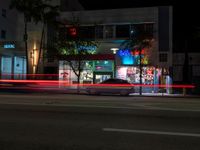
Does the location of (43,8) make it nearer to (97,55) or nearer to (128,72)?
(97,55)

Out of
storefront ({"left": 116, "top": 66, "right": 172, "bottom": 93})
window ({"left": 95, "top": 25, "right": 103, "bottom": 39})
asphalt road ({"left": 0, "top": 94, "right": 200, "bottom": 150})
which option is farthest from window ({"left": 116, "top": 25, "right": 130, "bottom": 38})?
asphalt road ({"left": 0, "top": 94, "right": 200, "bottom": 150})

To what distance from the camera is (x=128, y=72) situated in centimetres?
3612

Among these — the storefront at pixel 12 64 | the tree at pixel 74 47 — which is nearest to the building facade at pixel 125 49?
the tree at pixel 74 47

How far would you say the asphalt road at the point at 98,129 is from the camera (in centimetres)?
806

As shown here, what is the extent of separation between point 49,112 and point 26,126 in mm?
2795

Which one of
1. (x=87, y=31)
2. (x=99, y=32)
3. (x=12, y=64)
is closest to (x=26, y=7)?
(x=87, y=31)

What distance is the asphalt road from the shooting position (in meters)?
8.06

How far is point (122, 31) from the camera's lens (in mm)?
37438

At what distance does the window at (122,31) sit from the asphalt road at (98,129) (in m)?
23.7

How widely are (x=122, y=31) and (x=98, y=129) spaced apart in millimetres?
28248

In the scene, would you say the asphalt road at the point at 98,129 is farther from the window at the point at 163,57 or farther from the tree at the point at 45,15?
the tree at the point at 45,15

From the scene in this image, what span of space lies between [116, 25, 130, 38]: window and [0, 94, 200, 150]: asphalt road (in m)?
23.7

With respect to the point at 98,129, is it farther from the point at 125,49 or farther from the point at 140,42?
the point at 125,49

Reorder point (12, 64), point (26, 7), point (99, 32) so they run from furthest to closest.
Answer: point (12, 64)
point (26, 7)
point (99, 32)
